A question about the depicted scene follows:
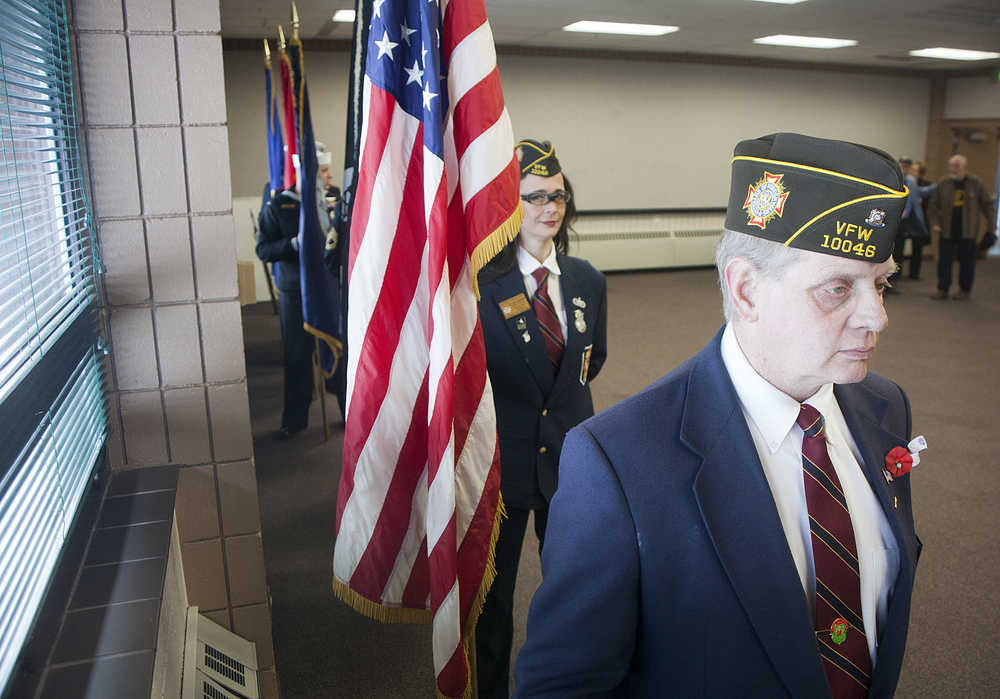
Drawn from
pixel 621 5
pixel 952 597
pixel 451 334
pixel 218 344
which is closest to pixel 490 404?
pixel 451 334

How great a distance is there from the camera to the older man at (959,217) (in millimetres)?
9047

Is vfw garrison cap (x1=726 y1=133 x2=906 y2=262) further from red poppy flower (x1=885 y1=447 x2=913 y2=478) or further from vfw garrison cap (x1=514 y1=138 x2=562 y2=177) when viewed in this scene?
vfw garrison cap (x1=514 y1=138 x2=562 y2=177)

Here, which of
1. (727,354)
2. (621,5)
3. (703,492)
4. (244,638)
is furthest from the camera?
(621,5)

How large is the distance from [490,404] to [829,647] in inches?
38.3

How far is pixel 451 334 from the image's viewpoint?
1.81m

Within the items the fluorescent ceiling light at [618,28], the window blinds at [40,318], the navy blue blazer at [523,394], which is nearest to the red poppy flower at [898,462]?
the navy blue blazer at [523,394]

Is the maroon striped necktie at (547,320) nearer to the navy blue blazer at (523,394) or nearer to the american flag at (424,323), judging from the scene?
the navy blue blazer at (523,394)

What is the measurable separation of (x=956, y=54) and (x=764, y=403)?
1243 cm

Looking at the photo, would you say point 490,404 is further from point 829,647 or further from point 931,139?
point 931,139

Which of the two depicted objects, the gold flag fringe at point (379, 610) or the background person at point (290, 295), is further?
the background person at point (290, 295)

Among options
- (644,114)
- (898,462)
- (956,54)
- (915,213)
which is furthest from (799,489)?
(956,54)

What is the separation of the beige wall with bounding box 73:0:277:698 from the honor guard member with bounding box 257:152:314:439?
2597mm

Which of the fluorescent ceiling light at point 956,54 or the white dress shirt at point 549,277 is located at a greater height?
the fluorescent ceiling light at point 956,54

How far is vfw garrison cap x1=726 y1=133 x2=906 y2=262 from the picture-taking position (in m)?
1.06
